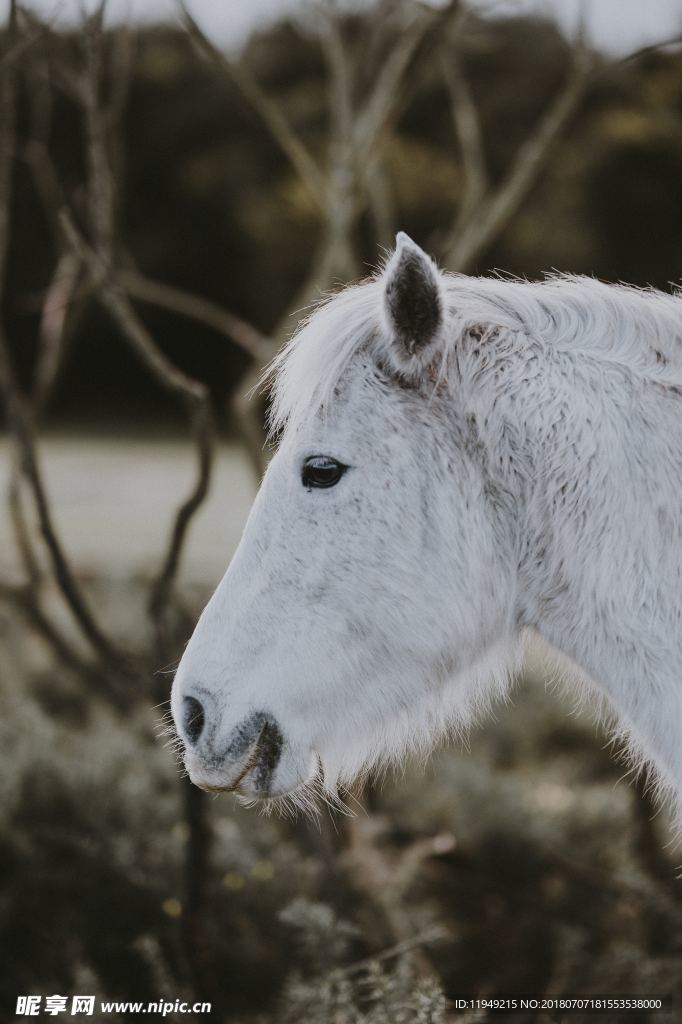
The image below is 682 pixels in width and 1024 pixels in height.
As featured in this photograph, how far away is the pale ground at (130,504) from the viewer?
325 inches

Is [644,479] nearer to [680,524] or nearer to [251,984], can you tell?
[680,524]

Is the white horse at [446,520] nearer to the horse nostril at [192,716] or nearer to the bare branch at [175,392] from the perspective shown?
the horse nostril at [192,716]

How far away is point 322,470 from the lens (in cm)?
171

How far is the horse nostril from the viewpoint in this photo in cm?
169

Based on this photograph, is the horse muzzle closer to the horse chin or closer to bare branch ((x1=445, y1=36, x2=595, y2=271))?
the horse chin

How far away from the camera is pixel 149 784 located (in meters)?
3.89

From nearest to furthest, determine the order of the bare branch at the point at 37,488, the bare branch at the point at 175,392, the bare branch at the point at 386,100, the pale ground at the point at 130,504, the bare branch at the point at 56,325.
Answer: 1. the bare branch at the point at 175,392
2. the bare branch at the point at 37,488
3. the bare branch at the point at 386,100
4. the bare branch at the point at 56,325
5. the pale ground at the point at 130,504

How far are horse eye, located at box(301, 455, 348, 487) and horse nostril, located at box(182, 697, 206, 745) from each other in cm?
50

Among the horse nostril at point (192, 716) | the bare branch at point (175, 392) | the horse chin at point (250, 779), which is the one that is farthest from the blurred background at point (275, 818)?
the horse nostril at point (192, 716)

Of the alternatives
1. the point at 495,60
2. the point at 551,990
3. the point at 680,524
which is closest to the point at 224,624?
the point at 680,524

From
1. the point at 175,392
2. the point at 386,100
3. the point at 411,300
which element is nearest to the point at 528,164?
the point at 386,100

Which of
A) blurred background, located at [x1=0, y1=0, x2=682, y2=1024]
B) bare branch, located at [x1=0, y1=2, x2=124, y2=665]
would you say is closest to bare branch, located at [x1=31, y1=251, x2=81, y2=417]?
blurred background, located at [x1=0, y1=0, x2=682, y2=1024]

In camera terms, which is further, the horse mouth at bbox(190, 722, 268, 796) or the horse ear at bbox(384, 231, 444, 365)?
the horse mouth at bbox(190, 722, 268, 796)

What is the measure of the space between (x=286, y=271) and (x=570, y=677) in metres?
11.8
